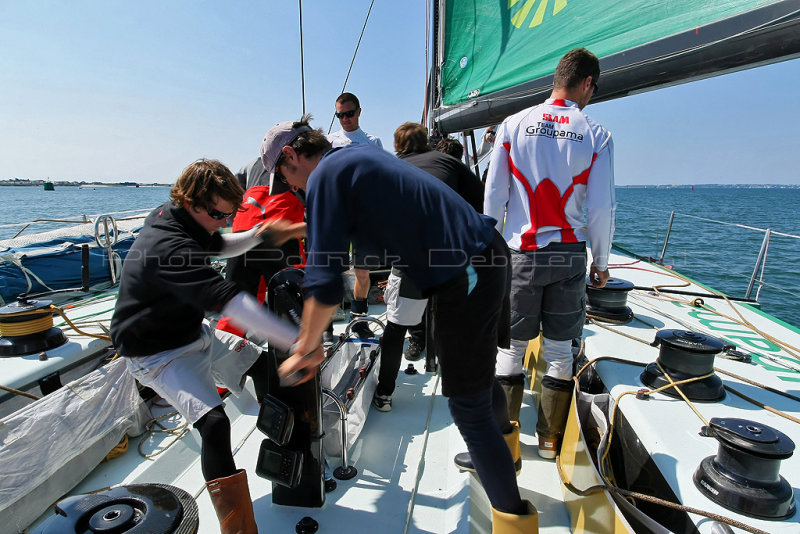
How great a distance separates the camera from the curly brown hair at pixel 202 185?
1.57m

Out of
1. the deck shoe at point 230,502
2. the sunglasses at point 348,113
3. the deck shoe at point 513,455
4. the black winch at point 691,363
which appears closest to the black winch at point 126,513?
the deck shoe at point 230,502

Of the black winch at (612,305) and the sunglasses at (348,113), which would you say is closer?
the black winch at (612,305)

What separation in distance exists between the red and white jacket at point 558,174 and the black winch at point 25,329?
2.29m

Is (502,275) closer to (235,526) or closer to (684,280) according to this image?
(235,526)

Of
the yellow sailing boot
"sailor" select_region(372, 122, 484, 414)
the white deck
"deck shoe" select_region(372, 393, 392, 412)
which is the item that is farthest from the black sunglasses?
the yellow sailing boot

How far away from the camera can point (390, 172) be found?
1163mm

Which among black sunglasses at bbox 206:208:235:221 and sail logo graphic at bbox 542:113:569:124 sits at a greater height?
sail logo graphic at bbox 542:113:569:124

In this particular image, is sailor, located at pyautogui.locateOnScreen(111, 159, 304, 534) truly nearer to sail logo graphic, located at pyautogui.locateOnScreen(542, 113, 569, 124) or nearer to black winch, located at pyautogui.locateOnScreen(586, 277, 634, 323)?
sail logo graphic, located at pyautogui.locateOnScreen(542, 113, 569, 124)

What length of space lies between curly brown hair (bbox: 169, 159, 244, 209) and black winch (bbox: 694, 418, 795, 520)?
1.72 meters

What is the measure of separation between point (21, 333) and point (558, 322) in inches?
99.5

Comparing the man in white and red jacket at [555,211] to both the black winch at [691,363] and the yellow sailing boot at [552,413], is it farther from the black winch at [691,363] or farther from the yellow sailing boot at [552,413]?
the black winch at [691,363]

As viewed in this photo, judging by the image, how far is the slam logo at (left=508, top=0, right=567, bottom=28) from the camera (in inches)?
95.1

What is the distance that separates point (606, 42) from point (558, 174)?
0.83 metres

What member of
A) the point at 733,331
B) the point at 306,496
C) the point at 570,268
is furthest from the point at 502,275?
the point at 733,331
